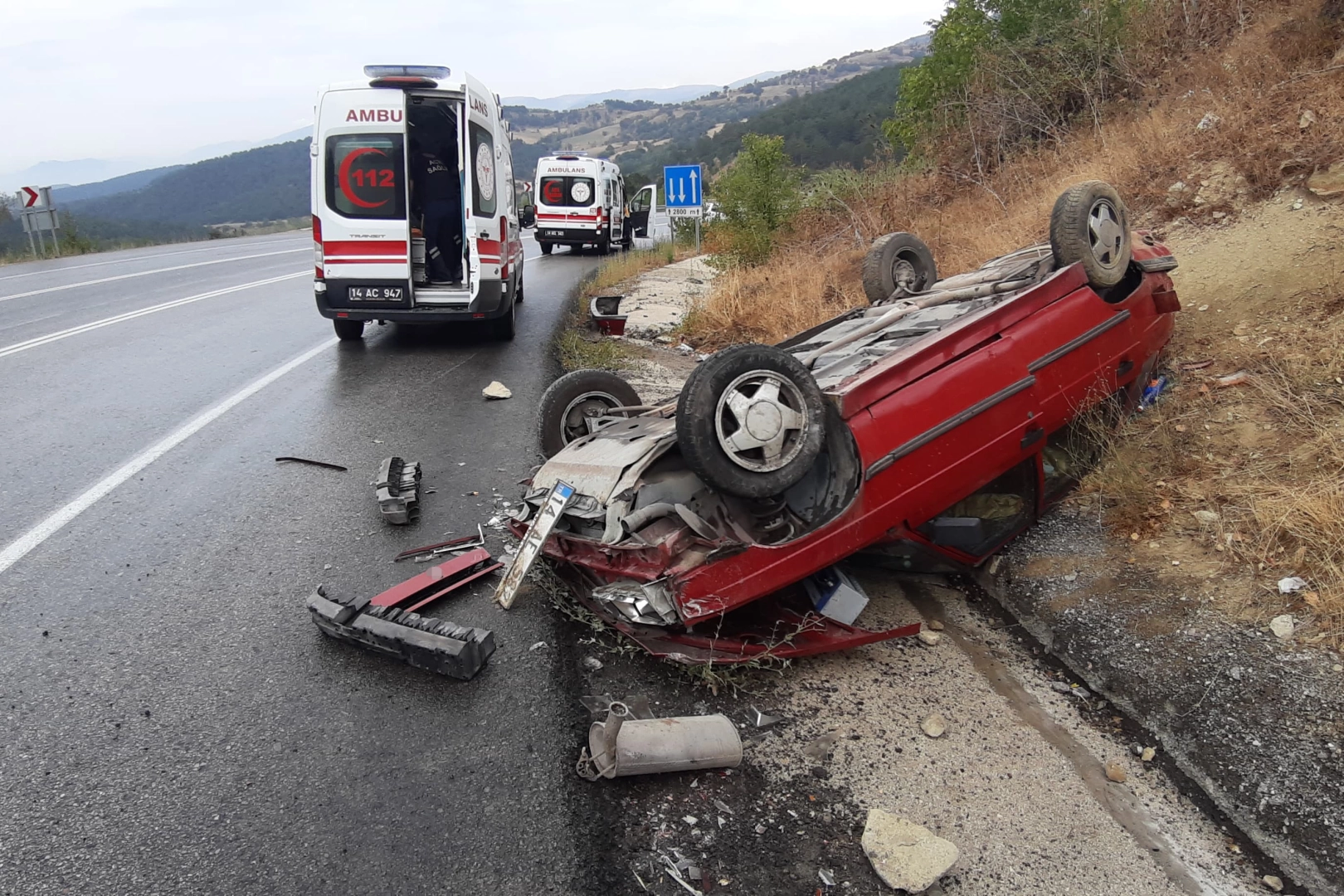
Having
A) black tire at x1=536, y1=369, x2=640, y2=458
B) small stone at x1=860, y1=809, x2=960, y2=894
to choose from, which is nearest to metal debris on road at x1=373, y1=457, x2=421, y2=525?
black tire at x1=536, y1=369, x2=640, y2=458

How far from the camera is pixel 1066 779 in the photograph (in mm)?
2828

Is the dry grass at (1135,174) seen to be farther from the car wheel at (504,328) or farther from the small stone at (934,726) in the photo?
the small stone at (934,726)

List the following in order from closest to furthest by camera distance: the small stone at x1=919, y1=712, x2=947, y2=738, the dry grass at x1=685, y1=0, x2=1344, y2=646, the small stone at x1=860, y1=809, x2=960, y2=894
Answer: the small stone at x1=860, y1=809, x2=960, y2=894
the small stone at x1=919, y1=712, x2=947, y2=738
the dry grass at x1=685, y1=0, x2=1344, y2=646

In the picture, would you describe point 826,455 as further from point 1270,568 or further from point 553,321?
point 553,321

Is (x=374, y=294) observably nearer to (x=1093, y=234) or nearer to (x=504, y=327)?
(x=504, y=327)

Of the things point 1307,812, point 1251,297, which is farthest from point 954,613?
point 1251,297

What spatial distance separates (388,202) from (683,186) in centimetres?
815

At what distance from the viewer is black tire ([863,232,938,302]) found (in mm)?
5762

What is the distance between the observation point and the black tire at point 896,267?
576 centimetres

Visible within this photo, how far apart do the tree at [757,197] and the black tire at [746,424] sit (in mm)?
10741

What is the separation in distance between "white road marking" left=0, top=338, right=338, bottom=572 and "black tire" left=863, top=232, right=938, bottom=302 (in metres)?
4.75

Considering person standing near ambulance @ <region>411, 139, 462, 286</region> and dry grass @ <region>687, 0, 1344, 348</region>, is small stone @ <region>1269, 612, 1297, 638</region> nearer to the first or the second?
dry grass @ <region>687, 0, 1344, 348</region>

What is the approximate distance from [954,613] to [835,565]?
70cm

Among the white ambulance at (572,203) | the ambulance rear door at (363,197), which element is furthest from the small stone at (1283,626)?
the white ambulance at (572,203)
